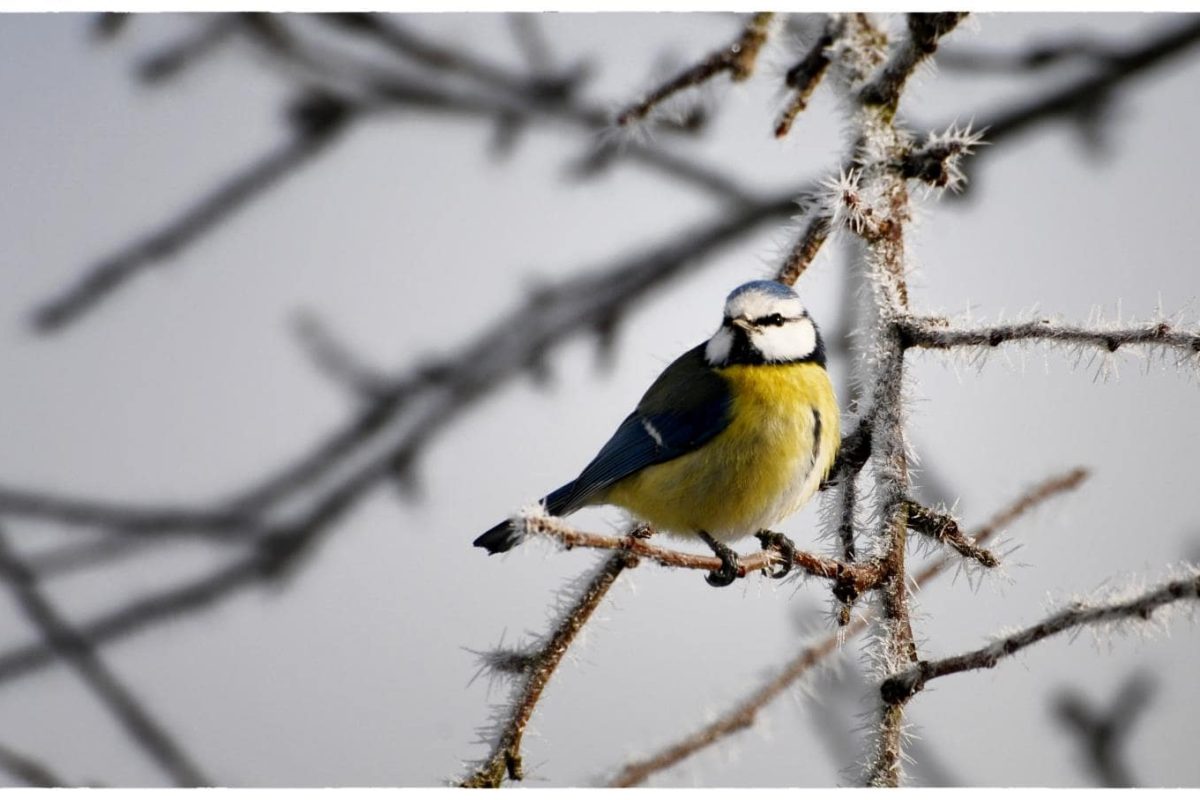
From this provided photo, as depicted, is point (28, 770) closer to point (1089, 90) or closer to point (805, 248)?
A: point (805, 248)

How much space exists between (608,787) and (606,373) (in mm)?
418

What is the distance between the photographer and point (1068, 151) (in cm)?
115

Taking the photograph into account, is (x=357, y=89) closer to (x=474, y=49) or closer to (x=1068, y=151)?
(x=474, y=49)

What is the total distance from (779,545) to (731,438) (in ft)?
0.40

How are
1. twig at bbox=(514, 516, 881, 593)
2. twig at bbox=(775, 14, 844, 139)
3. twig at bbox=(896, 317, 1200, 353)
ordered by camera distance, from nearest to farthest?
twig at bbox=(514, 516, 881, 593), twig at bbox=(896, 317, 1200, 353), twig at bbox=(775, 14, 844, 139)

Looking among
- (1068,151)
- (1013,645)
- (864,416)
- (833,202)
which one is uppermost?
(1068,151)

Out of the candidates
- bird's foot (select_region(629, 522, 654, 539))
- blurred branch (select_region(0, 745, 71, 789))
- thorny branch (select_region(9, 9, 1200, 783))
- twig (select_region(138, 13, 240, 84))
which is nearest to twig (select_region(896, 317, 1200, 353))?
thorny branch (select_region(9, 9, 1200, 783))

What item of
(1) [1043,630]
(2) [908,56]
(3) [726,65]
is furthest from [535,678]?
(2) [908,56]

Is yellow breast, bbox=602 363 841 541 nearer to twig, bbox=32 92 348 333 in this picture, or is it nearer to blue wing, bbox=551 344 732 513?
blue wing, bbox=551 344 732 513

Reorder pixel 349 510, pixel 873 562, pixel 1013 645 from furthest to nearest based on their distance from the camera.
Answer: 1. pixel 349 510
2. pixel 873 562
3. pixel 1013 645

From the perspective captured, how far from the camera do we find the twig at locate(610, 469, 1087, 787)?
1.00 m

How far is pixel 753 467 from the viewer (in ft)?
3.59

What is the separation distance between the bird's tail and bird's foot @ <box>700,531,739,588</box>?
5.6 inches
